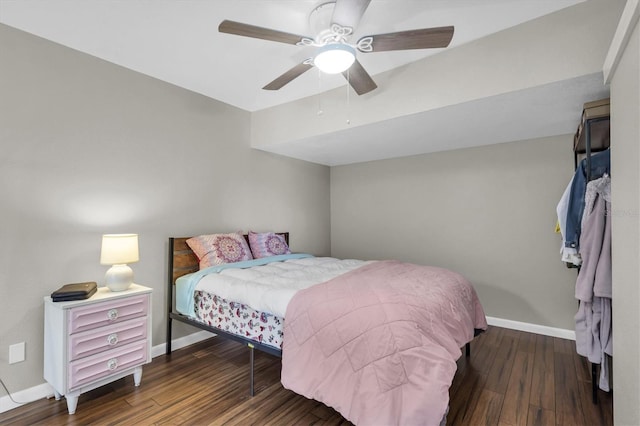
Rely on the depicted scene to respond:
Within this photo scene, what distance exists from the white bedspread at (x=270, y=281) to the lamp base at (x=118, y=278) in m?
0.54

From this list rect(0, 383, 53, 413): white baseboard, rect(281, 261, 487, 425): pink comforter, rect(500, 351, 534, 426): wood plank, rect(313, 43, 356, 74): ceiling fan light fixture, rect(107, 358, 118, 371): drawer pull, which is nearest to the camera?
rect(281, 261, 487, 425): pink comforter

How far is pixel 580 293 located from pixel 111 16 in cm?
370

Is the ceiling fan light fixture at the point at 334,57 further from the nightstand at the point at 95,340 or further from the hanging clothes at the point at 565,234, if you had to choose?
the nightstand at the point at 95,340

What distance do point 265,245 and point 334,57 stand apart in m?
2.23

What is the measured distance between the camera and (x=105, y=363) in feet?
6.90

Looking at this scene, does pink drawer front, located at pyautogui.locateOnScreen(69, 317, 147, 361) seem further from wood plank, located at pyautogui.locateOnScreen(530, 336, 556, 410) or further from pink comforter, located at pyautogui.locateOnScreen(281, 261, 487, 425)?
wood plank, located at pyautogui.locateOnScreen(530, 336, 556, 410)

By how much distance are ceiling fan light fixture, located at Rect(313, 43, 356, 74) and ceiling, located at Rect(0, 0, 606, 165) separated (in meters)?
0.36

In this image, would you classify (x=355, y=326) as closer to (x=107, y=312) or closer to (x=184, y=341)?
(x=107, y=312)

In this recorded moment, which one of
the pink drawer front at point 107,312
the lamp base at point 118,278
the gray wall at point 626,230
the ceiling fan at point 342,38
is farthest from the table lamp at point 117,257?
the gray wall at point 626,230

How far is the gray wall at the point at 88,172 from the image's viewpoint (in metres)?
2.10

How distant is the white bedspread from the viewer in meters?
2.04

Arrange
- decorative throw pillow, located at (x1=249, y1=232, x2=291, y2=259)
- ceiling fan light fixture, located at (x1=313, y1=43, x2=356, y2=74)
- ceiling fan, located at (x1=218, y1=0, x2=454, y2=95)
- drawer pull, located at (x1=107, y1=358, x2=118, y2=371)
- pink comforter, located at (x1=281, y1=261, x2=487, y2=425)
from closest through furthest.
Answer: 1. pink comforter, located at (x1=281, y1=261, x2=487, y2=425)
2. ceiling fan, located at (x1=218, y1=0, x2=454, y2=95)
3. ceiling fan light fixture, located at (x1=313, y1=43, x2=356, y2=74)
4. drawer pull, located at (x1=107, y1=358, x2=118, y2=371)
5. decorative throw pillow, located at (x1=249, y1=232, x2=291, y2=259)

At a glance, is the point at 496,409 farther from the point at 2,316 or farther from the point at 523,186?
the point at 2,316

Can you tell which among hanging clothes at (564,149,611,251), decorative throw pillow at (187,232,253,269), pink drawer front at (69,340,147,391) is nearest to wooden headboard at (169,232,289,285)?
decorative throw pillow at (187,232,253,269)
